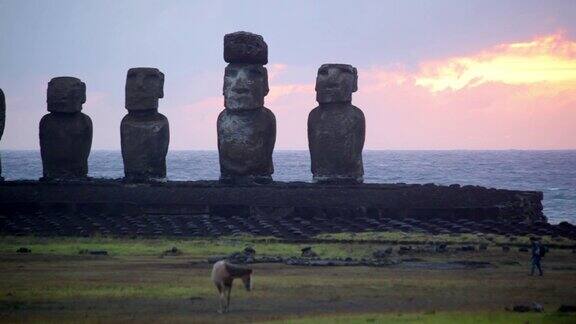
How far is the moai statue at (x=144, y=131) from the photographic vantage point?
33.5 meters

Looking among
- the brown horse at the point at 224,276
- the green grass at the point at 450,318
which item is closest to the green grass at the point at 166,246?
the brown horse at the point at 224,276

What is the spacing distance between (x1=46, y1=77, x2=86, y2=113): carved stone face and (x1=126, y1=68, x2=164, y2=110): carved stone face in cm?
165

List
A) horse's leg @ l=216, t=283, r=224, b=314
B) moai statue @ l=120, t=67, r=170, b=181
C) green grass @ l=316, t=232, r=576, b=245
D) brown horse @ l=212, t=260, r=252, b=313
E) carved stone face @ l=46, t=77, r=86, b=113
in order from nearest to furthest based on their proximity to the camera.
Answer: brown horse @ l=212, t=260, r=252, b=313 → horse's leg @ l=216, t=283, r=224, b=314 → green grass @ l=316, t=232, r=576, b=245 → moai statue @ l=120, t=67, r=170, b=181 → carved stone face @ l=46, t=77, r=86, b=113

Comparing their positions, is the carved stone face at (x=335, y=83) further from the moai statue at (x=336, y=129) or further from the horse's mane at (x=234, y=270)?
the horse's mane at (x=234, y=270)

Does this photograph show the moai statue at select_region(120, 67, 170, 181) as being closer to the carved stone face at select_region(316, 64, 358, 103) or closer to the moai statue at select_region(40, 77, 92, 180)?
the moai statue at select_region(40, 77, 92, 180)

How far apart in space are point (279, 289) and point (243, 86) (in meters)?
12.9

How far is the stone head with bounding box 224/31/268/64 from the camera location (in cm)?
3253

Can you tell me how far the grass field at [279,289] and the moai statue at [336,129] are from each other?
6121 millimetres

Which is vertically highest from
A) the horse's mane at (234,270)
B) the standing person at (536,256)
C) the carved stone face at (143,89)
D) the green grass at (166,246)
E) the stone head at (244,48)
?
the stone head at (244,48)

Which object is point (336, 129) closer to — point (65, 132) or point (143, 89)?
point (143, 89)

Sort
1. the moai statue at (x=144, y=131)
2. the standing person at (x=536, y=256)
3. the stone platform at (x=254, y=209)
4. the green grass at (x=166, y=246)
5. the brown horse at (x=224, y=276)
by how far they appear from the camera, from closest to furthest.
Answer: the brown horse at (x=224, y=276) < the standing person at (x=536, y=256) < the green grass at (x=166, y=246) < the stone platform at (x=254, y=209) < the moai statue at (x=144, y=131)

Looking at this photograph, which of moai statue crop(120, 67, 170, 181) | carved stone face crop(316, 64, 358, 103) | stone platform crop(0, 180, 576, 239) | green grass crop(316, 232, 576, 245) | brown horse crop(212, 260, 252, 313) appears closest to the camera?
brown horse crop(212, 260, 252, 313)

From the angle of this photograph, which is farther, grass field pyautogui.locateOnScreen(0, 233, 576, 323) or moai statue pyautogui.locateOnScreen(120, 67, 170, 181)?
moai statue pyautogui.locateOnScreen(120, 67, 170, 181)

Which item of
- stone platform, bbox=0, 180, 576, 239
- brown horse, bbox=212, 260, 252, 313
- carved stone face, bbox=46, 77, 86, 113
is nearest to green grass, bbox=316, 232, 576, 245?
stone platform, bbox=0, 180, 576, 239
